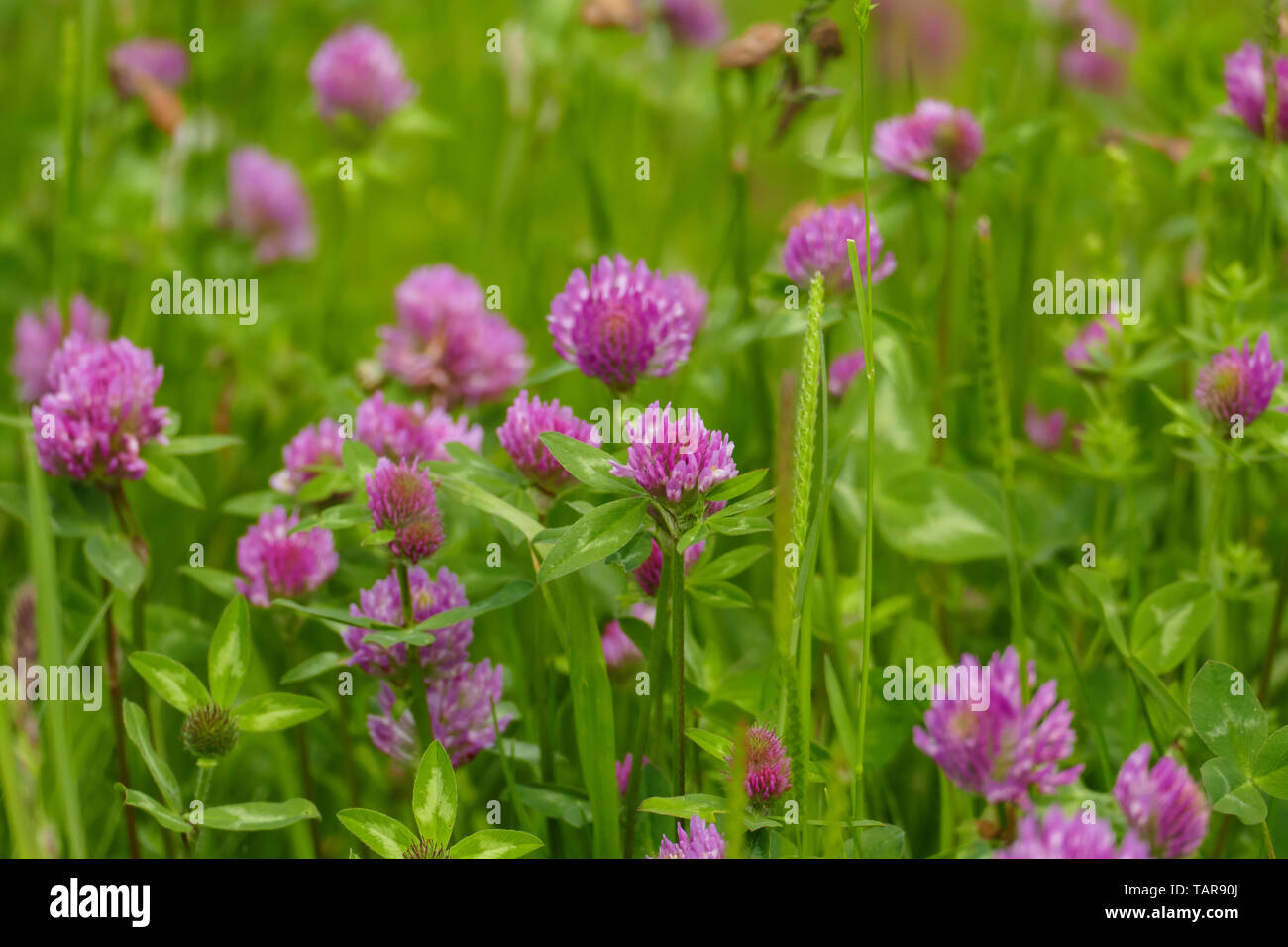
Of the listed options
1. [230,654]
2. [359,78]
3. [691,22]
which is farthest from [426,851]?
[691,22]

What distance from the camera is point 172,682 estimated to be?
1199mm

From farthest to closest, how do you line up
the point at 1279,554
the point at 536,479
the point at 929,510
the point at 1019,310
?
1. the point at 1019,310
2. the point at 1279,554
3. the point at 929,510
4. the point at 536,479

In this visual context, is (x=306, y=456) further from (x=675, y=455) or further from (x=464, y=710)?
(x=675, y=455)

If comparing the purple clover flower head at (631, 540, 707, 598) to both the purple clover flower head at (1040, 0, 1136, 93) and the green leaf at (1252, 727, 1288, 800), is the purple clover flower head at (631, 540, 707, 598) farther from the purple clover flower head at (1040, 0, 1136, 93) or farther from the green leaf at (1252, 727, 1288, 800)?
the purple clover flower head at (1040, 0, 1136, 93)

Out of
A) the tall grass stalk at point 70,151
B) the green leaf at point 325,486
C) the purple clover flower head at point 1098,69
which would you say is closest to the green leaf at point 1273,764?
the green leaf at point 325,486

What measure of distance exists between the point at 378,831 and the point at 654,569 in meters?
0.32

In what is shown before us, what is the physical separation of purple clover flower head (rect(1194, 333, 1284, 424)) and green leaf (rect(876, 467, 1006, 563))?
36 centimetres

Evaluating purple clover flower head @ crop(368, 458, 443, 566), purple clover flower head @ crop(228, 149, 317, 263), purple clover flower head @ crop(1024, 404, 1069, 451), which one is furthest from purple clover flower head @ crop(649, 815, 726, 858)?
purple clover flower head @ crop(228, 149, 317, 263)

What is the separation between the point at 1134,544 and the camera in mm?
1429

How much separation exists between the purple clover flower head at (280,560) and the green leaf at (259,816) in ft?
0.77

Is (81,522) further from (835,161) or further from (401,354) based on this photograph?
(835,161)

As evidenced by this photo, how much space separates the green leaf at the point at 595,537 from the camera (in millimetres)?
1064
